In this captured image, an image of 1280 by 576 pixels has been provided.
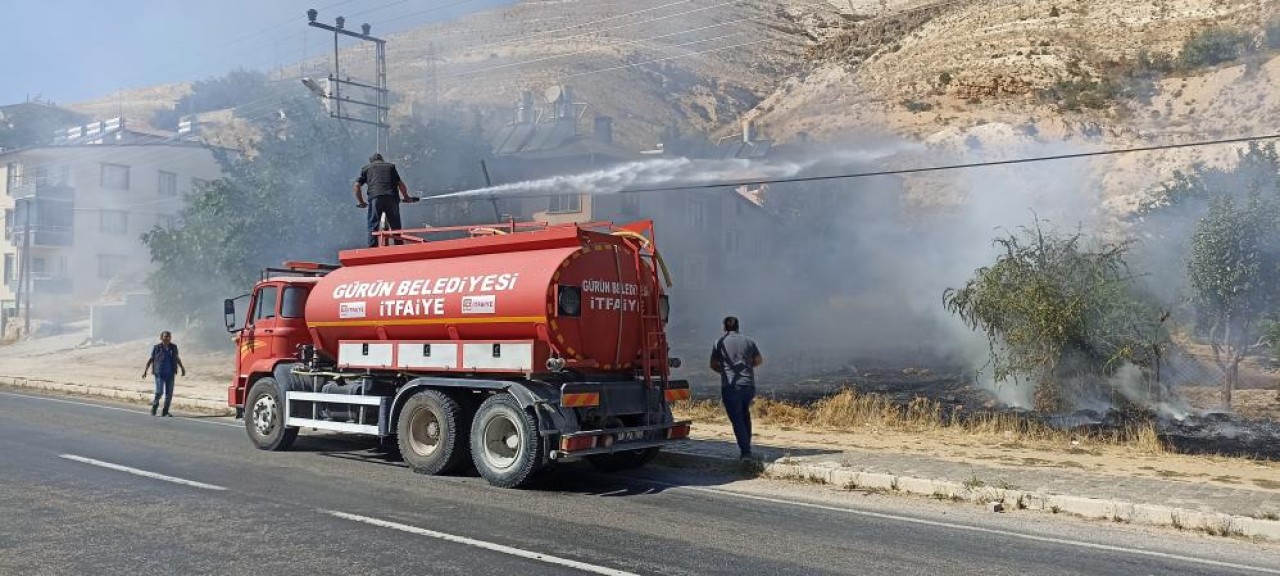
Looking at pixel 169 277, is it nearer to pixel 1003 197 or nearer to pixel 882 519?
pixel 882 519

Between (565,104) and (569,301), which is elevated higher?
(565,104)

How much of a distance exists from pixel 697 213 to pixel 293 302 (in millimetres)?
38937

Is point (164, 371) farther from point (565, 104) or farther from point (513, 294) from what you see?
point (565, 104)

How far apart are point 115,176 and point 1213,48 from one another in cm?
7137

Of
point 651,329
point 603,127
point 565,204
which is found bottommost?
point 651,329

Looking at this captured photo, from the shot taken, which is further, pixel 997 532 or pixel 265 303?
pixel 265 303

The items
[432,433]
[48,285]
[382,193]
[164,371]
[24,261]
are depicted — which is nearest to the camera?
[432,433]

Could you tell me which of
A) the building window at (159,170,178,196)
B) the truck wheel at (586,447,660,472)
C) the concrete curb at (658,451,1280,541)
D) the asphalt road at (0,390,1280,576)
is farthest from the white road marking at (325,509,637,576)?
the building window at (159,170,178,196)

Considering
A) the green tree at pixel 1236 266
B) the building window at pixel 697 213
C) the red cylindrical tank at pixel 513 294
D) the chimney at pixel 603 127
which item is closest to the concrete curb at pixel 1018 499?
the red cylindrical tank at pixel 513 294

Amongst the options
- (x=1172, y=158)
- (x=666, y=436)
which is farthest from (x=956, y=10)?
(x=666, y=436)

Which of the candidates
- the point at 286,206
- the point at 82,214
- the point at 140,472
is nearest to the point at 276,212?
the point at 286,206

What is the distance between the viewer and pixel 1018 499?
30.2ft

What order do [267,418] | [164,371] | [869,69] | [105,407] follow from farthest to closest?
1. [869,69]
2. [105,407]
3. [164,371]
4. [267,418]

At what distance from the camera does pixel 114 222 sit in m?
58.3
